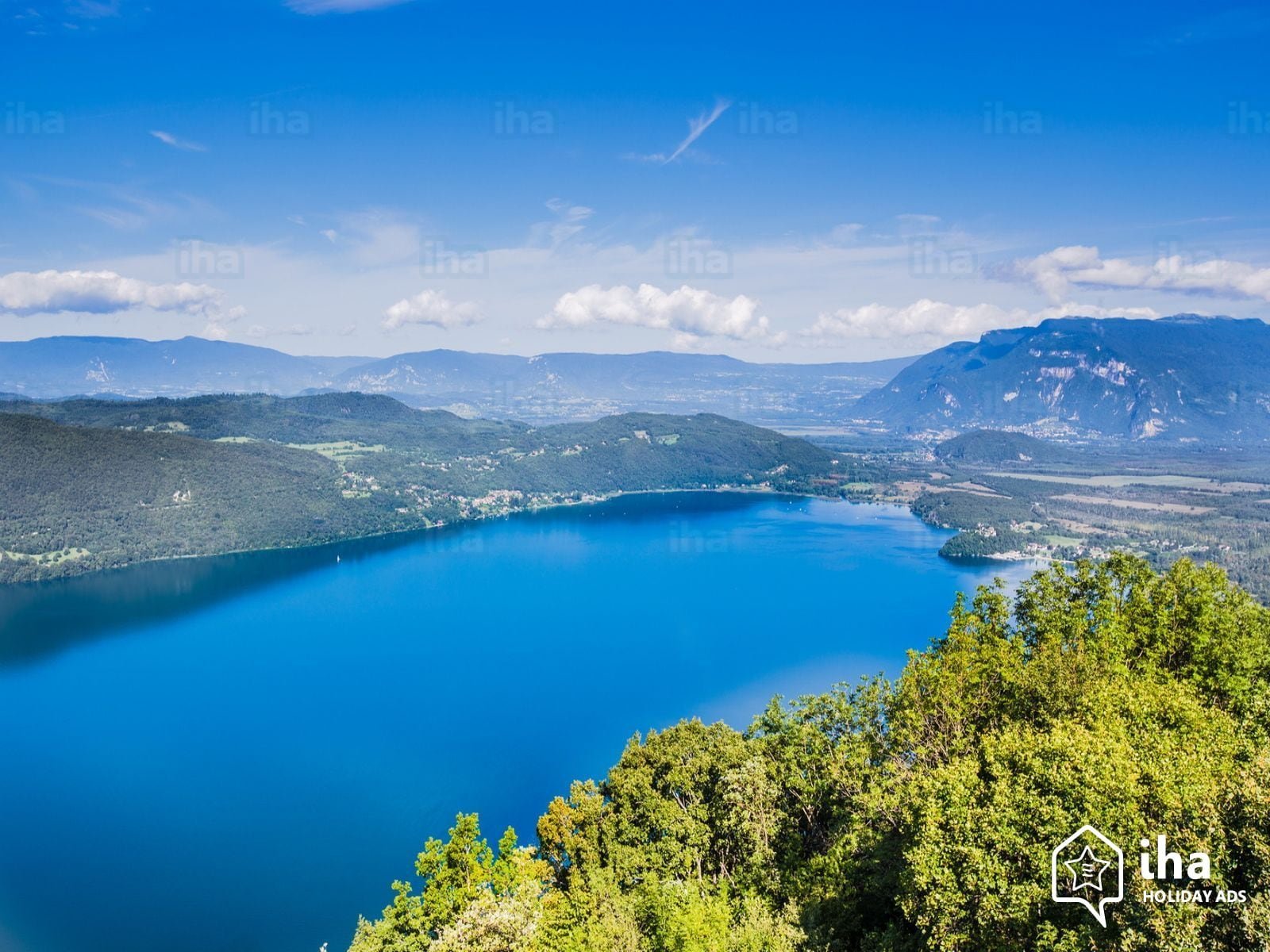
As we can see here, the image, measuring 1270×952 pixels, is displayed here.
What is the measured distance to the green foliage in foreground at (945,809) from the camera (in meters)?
11.4

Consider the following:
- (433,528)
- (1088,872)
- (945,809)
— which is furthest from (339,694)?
(433,528)

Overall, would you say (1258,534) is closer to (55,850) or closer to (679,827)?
(679,827)

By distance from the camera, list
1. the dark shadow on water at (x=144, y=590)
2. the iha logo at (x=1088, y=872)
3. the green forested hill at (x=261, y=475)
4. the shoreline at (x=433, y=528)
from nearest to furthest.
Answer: the iha logo at (x=1088, y=872) → the dark shadow on water at (x=144, y=590) → the shoreline at (x=433, y=528) → the green forested hill at (x=261, y=475)

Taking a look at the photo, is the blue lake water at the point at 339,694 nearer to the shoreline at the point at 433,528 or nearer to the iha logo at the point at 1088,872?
the shoreline at the point at 433,528

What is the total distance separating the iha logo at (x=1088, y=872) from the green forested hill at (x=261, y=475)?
117m

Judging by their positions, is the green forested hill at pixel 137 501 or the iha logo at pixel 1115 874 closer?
the iha logo at pixel 1115 874

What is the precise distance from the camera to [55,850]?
37.9m

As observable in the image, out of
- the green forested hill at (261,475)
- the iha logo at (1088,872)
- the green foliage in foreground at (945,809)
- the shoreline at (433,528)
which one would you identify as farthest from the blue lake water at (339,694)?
the iha logo at (1088,872)

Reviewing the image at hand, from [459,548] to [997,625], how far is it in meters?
99.5

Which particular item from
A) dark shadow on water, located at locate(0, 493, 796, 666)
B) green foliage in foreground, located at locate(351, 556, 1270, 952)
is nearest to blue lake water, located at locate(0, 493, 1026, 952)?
dark shadow on water, located at locate(0, 493, 796, 666)

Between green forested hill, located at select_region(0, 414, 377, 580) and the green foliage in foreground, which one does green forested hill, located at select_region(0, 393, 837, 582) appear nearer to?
green forested hill, located at select_region(0, 414, 377, 580)

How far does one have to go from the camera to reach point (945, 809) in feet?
43.8

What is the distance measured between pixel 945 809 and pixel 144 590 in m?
99.4

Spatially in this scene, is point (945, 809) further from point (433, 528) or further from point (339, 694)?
point (433, 528)
